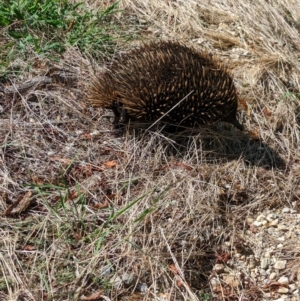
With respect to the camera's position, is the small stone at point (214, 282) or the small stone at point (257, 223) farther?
the small stone at point (257, 223)

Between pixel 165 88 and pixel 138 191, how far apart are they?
2.48 feet

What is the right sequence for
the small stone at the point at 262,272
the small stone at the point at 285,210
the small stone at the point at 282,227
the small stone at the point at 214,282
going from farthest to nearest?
the small stone at the point at 285,210 → the small stone at the point at 282,227 → the small stone at the point at 262,272 → the small stone at the point at 214,282

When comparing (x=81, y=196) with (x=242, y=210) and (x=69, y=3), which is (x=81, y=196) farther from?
(x=69, y=3)

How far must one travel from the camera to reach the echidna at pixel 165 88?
13.1ft

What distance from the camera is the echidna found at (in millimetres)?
3979

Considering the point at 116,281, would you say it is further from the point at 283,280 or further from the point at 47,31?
the point at 47,31

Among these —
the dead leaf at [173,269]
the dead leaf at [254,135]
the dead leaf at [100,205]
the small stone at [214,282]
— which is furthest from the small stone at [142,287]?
the dead leaf at [254,135]

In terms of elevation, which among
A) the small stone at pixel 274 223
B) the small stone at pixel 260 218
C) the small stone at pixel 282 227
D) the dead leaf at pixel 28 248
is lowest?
the dead leaf at pixel 28 248

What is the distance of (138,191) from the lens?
3652 mm

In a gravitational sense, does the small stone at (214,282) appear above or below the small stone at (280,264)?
below

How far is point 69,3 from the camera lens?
5.04 metres

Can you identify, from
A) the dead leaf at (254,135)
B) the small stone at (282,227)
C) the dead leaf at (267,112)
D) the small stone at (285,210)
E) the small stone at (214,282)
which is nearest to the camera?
the small stone at (214,282)

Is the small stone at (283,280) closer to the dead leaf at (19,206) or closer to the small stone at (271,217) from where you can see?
the small stone at (271,217)

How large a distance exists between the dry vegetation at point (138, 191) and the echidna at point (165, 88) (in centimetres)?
14
